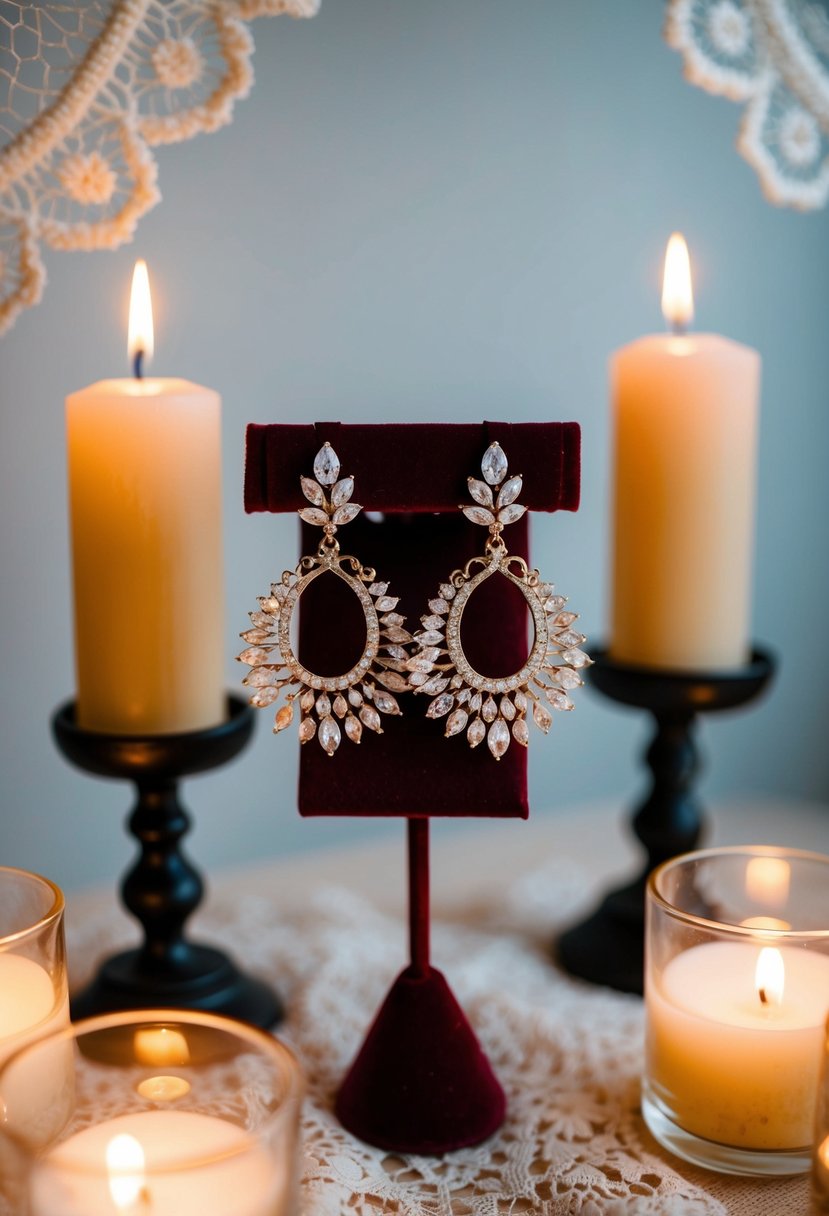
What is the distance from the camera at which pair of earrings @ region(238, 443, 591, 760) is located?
64 centimetres

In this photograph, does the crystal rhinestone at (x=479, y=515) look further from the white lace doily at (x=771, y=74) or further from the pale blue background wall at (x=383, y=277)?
the white lace doily at (x=771, y=74)

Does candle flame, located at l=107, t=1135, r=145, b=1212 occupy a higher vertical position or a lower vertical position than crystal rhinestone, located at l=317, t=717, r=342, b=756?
lower

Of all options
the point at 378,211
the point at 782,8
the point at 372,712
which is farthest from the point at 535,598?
the point at 782,8

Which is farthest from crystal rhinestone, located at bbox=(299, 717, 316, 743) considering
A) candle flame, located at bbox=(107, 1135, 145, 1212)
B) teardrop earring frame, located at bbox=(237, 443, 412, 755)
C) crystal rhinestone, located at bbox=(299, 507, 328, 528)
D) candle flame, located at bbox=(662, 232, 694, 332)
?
candle flame, located at bbox=(662, 232, 694, 332)

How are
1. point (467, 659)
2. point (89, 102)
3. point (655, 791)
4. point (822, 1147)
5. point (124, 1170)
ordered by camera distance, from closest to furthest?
1. point (124, 1170)
2. point (822, 1147)
3. point (467, 659)
4. point (89, 102)
5. point (655, 791)

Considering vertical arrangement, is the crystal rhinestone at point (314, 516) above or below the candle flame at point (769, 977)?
above

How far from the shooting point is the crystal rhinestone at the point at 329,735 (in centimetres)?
65

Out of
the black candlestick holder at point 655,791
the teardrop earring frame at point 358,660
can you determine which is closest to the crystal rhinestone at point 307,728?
the teardrop earring frame at point 358,660

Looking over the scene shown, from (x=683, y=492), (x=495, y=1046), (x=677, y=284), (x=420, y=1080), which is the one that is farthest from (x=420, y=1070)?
(x=677, y=284)

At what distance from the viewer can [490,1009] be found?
84 cm

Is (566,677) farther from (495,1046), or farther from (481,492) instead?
(495,1046)

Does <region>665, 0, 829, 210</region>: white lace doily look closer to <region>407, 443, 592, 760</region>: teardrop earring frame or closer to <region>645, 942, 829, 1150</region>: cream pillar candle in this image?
<region>407, 443, 592, 760</region>: teardrop earring frame

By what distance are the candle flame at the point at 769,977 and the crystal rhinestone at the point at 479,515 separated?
29 cm

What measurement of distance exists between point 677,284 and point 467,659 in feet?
1.21
